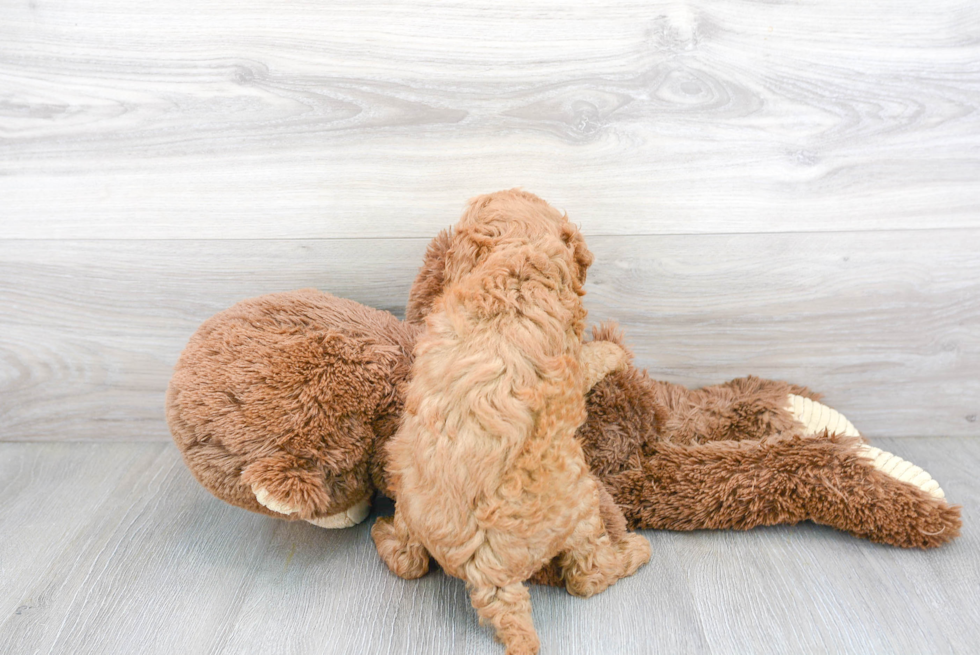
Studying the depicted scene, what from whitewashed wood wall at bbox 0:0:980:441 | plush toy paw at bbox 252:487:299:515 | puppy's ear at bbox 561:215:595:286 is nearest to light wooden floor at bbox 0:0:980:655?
whitewashed wood wall at bbox 0:0:980:441

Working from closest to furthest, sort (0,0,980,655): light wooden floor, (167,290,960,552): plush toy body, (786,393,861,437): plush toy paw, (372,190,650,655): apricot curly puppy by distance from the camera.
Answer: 1. (372,190,650,655): apricot curly puppy
2. (167,290,960,552): plush toy body
3. (0,0,980,655): light wooden floor
4. (786,393,861,437): plush toy paw

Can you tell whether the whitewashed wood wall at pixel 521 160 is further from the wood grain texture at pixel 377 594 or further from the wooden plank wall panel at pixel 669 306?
the wood grain texture at pixel 377 594

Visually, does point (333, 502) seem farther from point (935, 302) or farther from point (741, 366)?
point (935, 302)

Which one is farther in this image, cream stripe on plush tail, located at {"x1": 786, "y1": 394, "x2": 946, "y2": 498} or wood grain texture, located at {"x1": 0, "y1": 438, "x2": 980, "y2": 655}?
cream stripe on plush tail, located at {"x1": 786, "y1": 394, "x2": 946, "y2": 498}

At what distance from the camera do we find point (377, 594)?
804mm

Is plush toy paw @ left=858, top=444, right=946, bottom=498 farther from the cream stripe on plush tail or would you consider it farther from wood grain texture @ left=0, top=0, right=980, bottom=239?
wood grain texture @ left=0, top=0, right=980, bottom=239

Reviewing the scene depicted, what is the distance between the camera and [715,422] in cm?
100

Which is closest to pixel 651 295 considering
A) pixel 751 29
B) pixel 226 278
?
pixel 751 29

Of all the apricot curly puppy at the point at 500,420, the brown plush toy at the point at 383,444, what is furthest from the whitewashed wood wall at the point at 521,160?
the apricot curly puppy at the point at 500,420

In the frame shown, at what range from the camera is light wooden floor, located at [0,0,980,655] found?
2.92ft

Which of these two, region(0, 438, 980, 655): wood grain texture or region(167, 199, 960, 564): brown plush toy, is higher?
region(167, 199, 960, 564): brown plush toy

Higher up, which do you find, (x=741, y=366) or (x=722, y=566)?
(x=741, y=366)

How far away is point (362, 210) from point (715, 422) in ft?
2.07

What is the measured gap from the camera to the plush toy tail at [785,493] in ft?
2.80
